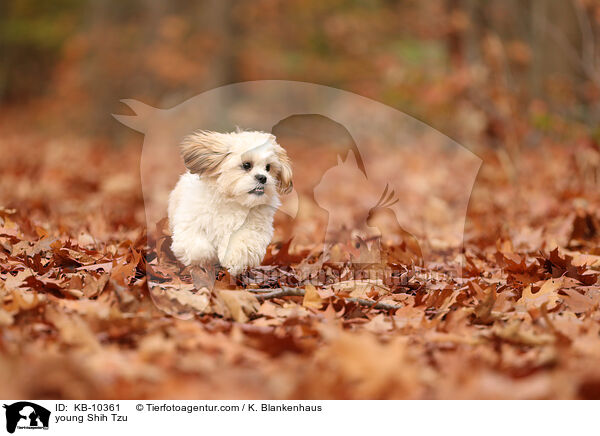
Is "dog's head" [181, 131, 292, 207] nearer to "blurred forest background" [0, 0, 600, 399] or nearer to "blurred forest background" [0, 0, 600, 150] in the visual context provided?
"blurred forest background" [0, 0, 600, 399]

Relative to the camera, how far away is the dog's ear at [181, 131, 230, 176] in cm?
372

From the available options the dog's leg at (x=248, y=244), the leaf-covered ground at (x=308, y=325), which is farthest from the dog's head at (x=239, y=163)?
the leaf-covered ground at (x=308, y=325)

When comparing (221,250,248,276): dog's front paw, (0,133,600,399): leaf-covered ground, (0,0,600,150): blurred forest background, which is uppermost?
(0,0,600,150): blurred forest background

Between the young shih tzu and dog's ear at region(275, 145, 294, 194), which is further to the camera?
dog's ear at region(275, 145, 294, 194)

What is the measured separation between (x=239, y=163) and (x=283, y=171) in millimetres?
287

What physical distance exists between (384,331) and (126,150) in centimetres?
1264

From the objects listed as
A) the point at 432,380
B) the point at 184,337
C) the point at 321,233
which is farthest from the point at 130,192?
the point at 432,380
